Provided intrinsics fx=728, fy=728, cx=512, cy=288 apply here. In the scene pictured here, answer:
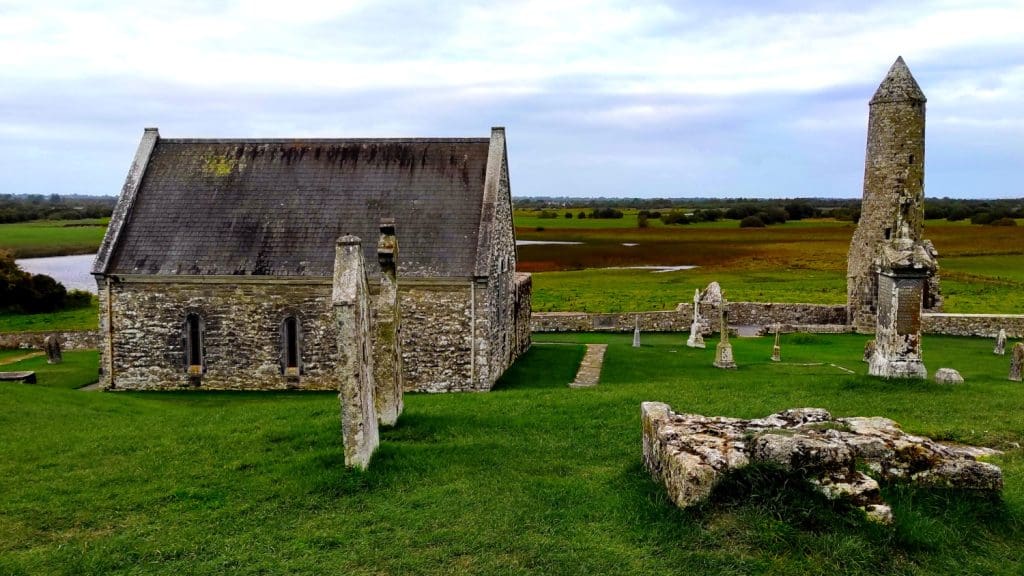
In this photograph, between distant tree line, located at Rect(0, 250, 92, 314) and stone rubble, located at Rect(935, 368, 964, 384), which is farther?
distant tree line, located at Rect(0, 250, 92, 314)

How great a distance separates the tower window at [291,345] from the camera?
22766 millimetres

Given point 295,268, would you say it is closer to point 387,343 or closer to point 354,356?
point 387,343

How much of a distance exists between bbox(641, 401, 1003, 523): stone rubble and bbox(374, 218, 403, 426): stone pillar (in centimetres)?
478

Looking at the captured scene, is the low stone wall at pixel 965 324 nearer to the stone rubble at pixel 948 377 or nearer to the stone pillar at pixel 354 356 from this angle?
the stone rubble at pixel 948 377

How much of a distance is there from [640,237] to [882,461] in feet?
298

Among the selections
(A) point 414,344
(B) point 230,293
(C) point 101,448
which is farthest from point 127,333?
(C) point 101,448

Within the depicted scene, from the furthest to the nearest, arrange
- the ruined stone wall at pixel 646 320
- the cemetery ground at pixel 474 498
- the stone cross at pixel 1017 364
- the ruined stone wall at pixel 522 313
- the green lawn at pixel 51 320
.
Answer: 1. the green lawn at pixel 51 320
2. the ruined stone wall at pixel 646 320
3. the ruined stone wall at pixel 522 313
4. the stone cross at pixel 1017 364
5. the cemetery ground at pixel 474 498

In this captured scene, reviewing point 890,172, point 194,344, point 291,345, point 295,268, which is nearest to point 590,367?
point 291,345

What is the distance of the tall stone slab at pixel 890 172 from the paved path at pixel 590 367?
1163 centimetres

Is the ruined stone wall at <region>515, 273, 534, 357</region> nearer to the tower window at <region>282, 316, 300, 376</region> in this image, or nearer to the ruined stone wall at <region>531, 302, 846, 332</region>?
the ruined stone wall at <region>531, 302, 846, 332</region>

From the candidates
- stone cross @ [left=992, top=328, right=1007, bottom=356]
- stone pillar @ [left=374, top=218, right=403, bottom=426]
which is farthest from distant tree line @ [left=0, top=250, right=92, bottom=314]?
stone cross @ [left=992, top=328, right=1007, bottom=356]

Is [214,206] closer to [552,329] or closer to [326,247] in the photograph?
[326,247]

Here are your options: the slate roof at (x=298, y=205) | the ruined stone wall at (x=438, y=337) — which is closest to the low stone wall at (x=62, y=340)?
the slate roof at (x=298, y=205)

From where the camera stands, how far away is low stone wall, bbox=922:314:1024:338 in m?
30.6
